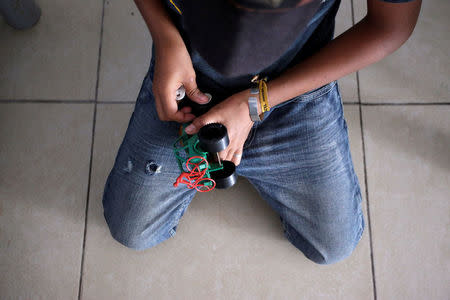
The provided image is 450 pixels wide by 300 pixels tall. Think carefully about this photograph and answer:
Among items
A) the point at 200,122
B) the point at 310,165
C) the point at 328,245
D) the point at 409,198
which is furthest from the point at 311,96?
the point at 409,198

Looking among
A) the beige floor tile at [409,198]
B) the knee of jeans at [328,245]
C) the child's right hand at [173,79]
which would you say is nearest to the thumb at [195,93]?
the child's right hand at [173,79]

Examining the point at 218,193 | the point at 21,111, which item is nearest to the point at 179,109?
the point at 218,193

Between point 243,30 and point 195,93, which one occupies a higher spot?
point 243,30

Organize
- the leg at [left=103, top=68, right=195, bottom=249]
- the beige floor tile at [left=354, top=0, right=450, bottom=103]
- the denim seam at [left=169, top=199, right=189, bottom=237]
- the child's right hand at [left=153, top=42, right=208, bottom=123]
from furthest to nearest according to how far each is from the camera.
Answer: the beige floor tile at [left=354, top=0, right=450, bottom=103] → the denim seam at [left=169, top=199, right=189, bottom=237] → the leg at [left=103, top=68, right=195, bottom=249] → the child's right hand at [left=153, top=42, right=208, bottom=123]

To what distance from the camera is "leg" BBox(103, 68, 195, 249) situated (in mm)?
897

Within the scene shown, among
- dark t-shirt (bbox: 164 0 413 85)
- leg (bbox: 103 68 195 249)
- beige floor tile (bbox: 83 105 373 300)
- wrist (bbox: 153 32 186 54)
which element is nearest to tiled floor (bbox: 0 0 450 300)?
beige floor tile (bbox: 83 105 373 300)

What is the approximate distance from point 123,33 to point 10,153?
501mm

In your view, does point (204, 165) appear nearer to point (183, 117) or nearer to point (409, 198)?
point (183, 117)

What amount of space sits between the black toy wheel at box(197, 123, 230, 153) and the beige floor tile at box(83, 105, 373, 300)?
0.46 m

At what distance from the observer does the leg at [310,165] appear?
872mm

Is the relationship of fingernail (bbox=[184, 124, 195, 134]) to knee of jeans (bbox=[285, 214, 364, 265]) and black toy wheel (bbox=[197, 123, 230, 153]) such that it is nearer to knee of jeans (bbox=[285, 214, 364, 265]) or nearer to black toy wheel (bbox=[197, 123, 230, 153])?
black toy wheel (bbox=[197, 123, 230, 153])

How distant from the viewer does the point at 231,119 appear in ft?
2.63

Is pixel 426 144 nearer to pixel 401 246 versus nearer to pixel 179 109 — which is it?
pixel 401 246

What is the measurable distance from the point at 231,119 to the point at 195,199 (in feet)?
1.33
